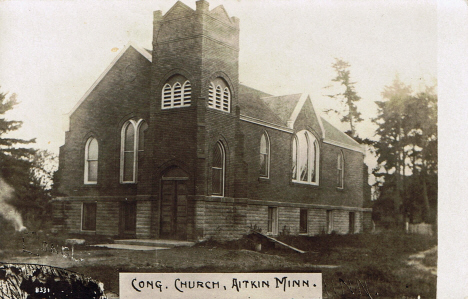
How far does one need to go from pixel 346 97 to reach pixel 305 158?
4.88ft

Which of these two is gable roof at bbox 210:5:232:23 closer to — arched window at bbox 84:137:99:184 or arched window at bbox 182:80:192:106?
arched window at bbox 182:80:192:106

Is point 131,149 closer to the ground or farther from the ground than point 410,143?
closer to the ground

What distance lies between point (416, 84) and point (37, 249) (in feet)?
23.9

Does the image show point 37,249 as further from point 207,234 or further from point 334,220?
point 334,220

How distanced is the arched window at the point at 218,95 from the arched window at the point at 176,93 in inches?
15.2

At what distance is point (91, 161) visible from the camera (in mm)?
8773

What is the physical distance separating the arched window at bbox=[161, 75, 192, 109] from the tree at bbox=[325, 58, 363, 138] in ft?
8.58

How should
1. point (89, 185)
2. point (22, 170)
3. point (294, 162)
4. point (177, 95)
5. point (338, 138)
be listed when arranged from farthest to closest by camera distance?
1. point (294, 162)
2. point (89, 185)
3. point (338, 138)
4. point (177, 95)
5. point (22, 170)

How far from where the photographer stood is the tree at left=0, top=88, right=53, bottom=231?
7.93 meters

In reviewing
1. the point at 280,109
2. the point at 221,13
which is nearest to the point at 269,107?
the point at 280,109

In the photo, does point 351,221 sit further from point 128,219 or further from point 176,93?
point 128,219

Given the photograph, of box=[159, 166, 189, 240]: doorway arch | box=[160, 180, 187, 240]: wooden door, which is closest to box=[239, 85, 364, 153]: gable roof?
box=[159, 166, 189, 240]: doorway arch

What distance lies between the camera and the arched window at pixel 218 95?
8.36m

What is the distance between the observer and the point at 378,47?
8180 millimetres
